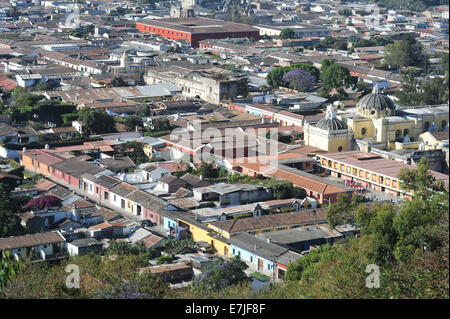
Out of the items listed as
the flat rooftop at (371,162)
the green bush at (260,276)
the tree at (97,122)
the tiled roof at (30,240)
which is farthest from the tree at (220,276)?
the tree at (97,122)

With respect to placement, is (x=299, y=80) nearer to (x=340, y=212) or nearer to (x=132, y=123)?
(x=132, y=123)

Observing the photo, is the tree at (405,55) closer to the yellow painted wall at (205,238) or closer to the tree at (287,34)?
the tree at (287,34)

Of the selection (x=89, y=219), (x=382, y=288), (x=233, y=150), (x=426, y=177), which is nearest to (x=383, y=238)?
(x=426, y=177)

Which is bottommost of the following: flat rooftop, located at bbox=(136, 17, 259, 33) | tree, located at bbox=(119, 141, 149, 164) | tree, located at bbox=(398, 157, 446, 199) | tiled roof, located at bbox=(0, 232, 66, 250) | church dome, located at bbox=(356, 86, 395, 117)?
tree, located at bbox=(119, 141, 149, 164)

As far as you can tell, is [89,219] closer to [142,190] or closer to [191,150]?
[142,190]

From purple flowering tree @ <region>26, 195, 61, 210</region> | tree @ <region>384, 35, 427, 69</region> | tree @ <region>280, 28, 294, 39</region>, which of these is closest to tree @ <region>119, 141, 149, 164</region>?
purple flowering tree @ <region>26, 195, 61, 210</region>

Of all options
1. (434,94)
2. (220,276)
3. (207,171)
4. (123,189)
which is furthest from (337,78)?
(220,276)

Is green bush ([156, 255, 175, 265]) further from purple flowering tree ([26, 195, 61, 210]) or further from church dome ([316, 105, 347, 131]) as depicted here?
church dome ([316, 105, 347, 131])
